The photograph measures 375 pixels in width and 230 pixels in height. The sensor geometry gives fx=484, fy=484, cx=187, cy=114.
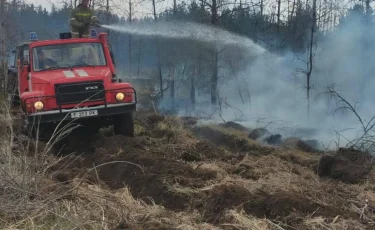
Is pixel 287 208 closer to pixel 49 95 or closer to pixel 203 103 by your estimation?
pixel 49 95

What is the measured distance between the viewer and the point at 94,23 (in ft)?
36.7

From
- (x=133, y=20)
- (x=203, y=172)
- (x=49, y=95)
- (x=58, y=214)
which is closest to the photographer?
(x=58, y=214)

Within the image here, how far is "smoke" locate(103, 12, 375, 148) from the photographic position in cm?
1222

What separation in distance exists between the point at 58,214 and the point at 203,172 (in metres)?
2.61

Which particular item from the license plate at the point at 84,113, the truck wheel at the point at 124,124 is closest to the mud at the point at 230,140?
the truck wheel at the point at 124,124

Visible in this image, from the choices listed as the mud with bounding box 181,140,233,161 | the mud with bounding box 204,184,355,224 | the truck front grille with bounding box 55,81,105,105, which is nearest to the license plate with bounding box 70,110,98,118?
the truck front grille with bounding box 55,81,105,105

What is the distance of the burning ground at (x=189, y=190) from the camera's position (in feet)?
→ 16.1

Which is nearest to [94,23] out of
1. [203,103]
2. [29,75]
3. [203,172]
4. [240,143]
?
[29,75]

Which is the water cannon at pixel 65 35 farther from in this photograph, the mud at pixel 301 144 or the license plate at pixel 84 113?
the mud at pixel 301 144

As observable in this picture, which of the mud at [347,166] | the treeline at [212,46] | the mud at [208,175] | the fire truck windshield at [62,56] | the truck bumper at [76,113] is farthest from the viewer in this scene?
the treeline at [212,46]

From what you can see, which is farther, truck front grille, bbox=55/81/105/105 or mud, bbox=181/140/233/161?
truck front grille, bbox=55/81/105/105

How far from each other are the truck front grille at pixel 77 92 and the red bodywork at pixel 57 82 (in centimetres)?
8

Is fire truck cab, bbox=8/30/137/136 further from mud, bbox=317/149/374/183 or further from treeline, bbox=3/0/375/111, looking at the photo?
treeline, bbox=3/0/375/111

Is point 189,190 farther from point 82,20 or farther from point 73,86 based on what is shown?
point 82,20
